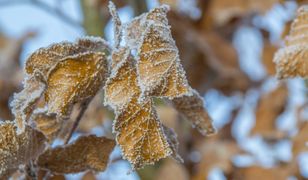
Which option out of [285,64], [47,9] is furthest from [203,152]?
[285,64]

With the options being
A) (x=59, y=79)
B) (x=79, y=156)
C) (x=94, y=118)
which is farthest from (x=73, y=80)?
(x=94, y=118)

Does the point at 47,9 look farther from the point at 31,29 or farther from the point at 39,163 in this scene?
the point at 39,163

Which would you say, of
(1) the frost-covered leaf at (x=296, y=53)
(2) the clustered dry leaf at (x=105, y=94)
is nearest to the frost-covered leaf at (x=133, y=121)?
(2) the clustered dry leaf at (x=105, y=94)

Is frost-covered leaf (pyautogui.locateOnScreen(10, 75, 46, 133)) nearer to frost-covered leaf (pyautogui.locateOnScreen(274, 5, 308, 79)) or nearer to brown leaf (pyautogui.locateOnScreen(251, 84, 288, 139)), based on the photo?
frost-covered leaf (pyautogui.locateOnScreen(274, 5, 308, 79))

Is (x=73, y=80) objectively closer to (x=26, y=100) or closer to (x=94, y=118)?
(x=26, y=100)

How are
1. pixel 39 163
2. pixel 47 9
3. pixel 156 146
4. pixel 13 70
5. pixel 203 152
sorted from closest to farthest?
pixel 156 146, pixel 39 163, pixel 203 152, pixel 47 9, pixel 13 70

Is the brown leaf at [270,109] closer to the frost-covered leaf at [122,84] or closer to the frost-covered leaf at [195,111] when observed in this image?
the frost-covered leaf at [195,111]
